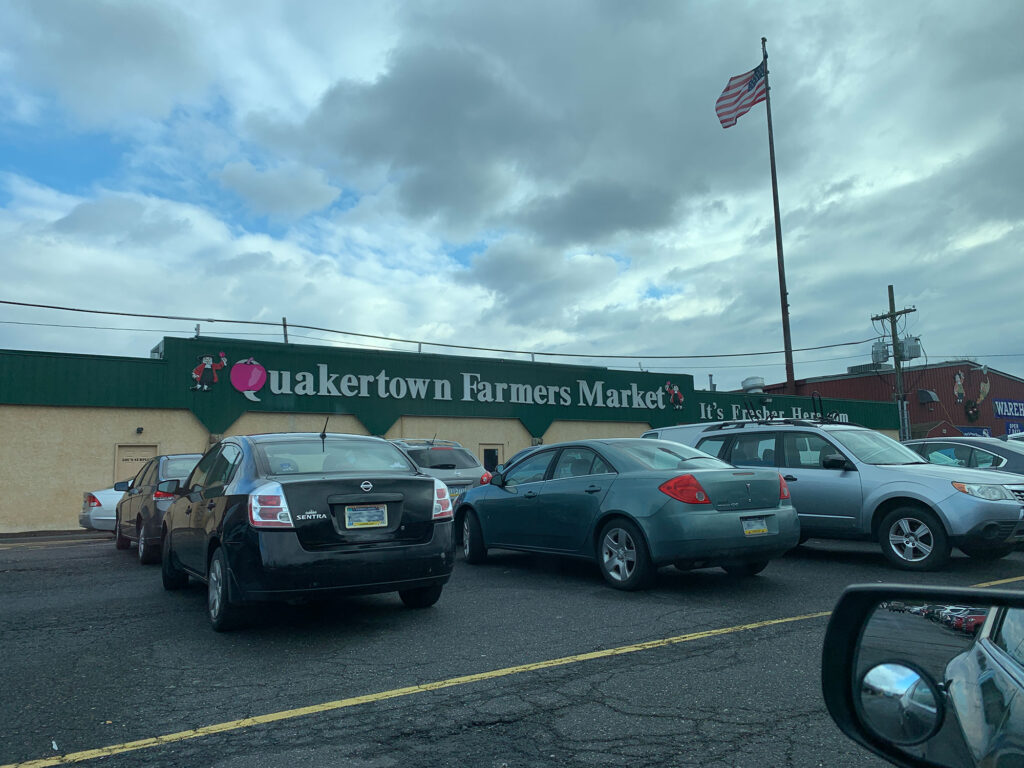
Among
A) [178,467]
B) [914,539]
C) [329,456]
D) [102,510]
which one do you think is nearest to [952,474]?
[914,539]

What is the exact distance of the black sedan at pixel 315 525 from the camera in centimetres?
554

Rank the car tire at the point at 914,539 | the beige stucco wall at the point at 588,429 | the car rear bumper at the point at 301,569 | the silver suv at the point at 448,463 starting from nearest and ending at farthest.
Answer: the car rear bumper at the point at 301,569 < the car tire at the point at 914,539 < the silver suv at the point at 448,463 < the beige stucco wall at the point at 588,429

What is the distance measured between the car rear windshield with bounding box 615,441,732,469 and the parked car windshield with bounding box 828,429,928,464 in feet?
7.67

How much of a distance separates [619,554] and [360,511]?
280 cm

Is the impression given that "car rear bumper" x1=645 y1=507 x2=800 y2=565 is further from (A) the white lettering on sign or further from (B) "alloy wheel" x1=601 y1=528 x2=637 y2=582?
(A) the white lettering on sign

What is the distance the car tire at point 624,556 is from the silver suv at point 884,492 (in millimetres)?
3255

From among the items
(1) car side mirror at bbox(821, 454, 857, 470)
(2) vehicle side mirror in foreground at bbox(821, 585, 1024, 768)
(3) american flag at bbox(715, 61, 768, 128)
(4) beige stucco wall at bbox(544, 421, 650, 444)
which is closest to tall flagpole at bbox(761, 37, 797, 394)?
(3) american flag at bbox(715, 61, 768, 128)

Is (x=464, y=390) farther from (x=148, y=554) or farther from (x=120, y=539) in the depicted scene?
(x=148, y=554)

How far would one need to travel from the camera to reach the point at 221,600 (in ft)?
19.2

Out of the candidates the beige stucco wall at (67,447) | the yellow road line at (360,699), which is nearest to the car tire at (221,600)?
the yellow road line at (360,699)

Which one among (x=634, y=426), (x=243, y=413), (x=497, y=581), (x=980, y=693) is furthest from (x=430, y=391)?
(x=980, y=693)

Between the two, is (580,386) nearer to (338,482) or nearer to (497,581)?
(497,581)

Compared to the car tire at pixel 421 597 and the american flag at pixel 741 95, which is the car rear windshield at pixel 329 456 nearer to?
the car tire at pixel 421 597

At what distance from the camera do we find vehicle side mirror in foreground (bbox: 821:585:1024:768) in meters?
1.45
